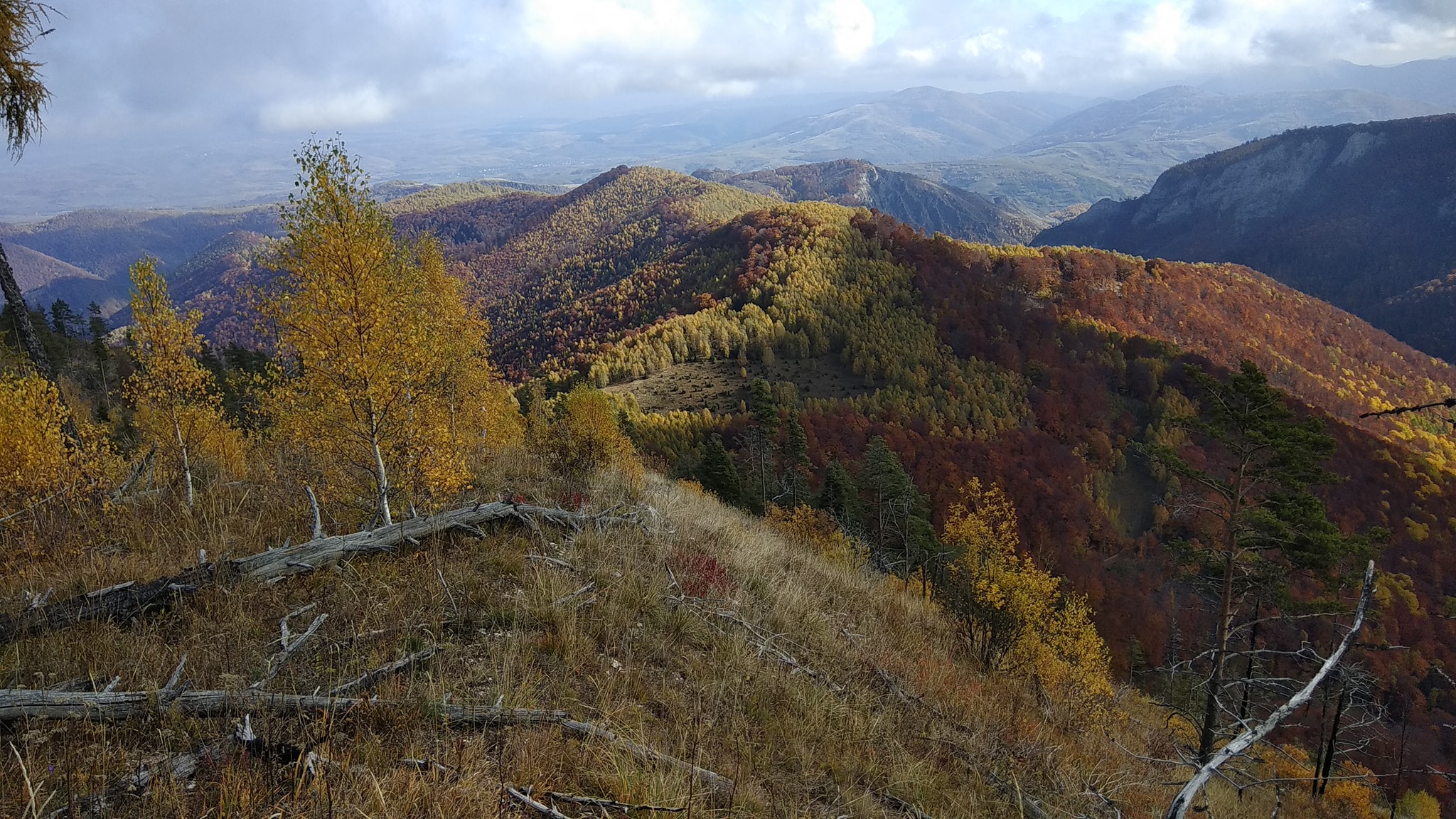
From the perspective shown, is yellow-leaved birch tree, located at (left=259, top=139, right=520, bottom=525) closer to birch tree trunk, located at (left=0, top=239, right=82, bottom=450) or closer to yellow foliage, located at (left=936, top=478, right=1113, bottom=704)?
birch tree trunk, located at (left=0, top=239, right=82, bottom=450)

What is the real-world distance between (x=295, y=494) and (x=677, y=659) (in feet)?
17.5

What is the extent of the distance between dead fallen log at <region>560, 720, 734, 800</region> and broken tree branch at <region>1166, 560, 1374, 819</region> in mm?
1964

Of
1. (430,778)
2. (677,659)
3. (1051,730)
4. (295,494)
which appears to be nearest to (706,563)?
(677,659)

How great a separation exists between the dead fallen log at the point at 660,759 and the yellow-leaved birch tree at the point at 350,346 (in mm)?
5014

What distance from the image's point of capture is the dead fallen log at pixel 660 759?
2.83 m

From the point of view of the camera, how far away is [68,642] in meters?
3.32

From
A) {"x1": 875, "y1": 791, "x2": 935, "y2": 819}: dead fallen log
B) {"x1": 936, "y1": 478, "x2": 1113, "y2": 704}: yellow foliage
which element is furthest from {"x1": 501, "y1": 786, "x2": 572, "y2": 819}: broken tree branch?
{"x1": 936, "y1": 478, "x2": 1113, "y2": 704}: yellow foliage

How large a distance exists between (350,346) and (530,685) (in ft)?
19.6

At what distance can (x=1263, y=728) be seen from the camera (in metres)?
3.34

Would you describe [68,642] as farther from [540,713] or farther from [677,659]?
[677,659]

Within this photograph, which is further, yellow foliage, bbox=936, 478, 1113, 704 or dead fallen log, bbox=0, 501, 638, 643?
yellow foliage, bbox=936, 478, 1113, 704

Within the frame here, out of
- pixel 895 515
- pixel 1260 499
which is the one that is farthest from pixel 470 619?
pixel 895 515

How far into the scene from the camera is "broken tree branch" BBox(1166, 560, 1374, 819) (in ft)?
9.64

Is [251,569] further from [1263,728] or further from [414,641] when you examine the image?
[1263,728]
